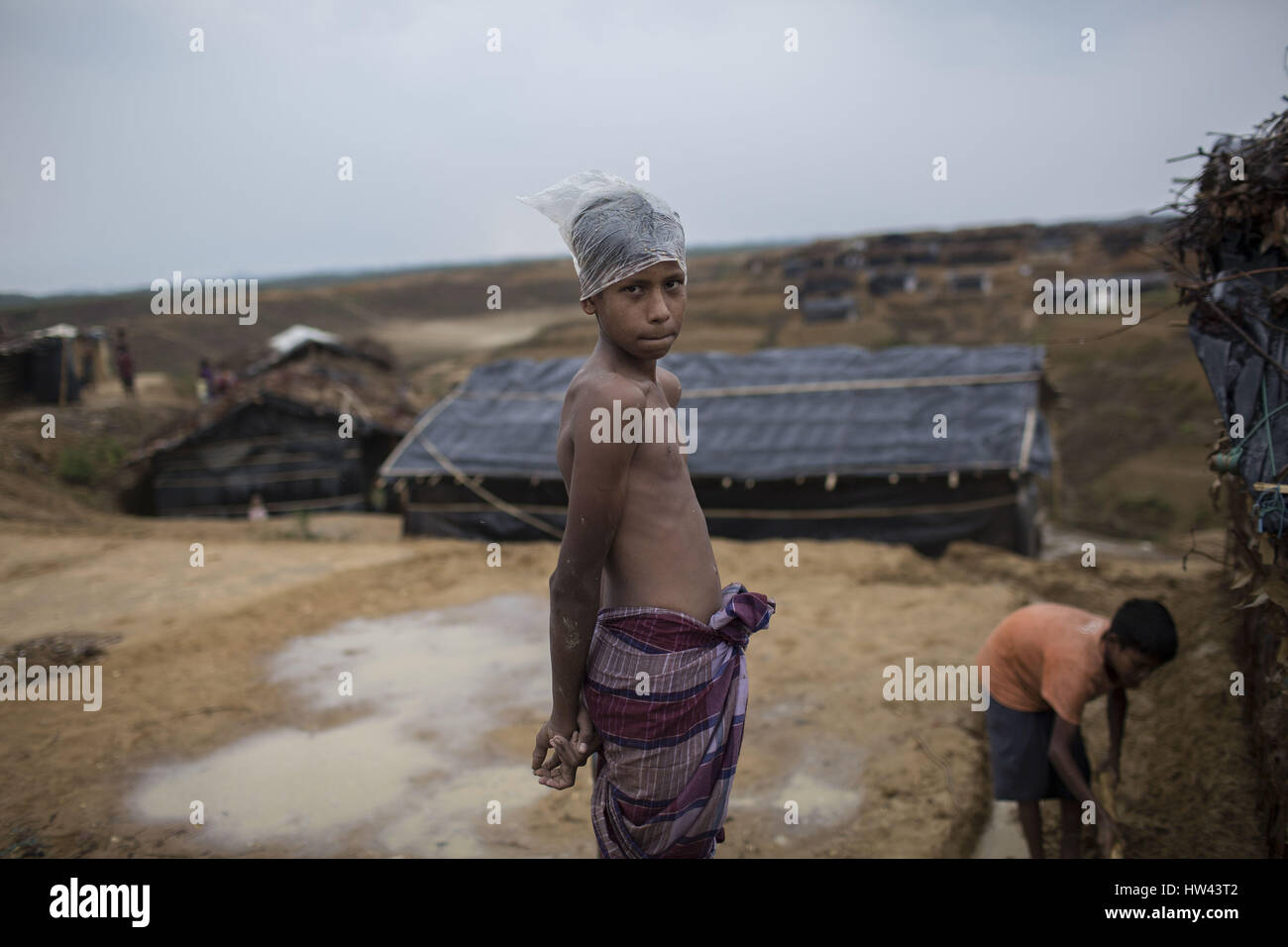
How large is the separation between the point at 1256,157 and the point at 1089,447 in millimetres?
14792

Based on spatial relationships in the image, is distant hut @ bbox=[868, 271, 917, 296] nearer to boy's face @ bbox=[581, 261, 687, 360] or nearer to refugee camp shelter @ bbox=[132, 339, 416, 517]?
refugee camp shelter @ bbox=[132, 339, 416, 517]

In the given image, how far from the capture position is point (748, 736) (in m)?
4.82

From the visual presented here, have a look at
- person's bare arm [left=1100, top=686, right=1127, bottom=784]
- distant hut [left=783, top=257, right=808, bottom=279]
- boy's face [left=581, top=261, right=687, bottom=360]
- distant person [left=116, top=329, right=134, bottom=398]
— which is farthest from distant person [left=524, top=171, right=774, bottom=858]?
distant hut [left=783, top=257, right=808, bottom=279]

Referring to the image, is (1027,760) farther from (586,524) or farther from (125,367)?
(125,367)

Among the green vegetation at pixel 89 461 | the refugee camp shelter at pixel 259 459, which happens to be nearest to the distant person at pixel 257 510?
the refugee camp shelter at pixel 259 459

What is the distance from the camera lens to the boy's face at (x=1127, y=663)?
2.97 meters

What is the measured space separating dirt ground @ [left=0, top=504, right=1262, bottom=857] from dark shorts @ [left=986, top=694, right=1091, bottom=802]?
517 mm

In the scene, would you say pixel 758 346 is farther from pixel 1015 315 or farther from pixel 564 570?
pixel 564 570

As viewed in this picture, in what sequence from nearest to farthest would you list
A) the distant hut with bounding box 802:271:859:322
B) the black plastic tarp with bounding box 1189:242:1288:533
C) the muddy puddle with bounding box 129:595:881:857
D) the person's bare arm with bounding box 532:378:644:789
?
the person's bare arm with bounding box 532:378:644:789 → the black plastic tarp with bounding box 1189:242:1288:533 → the muddy puddle with bounding box 129:595:881:857 → the distant hut with bounding box 802:271:859:322

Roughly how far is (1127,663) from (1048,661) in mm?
319

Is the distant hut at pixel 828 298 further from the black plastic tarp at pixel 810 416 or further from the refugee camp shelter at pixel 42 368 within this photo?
the refugee camp shelter at pixel 42 368

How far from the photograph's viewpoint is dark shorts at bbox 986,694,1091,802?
11.2ft

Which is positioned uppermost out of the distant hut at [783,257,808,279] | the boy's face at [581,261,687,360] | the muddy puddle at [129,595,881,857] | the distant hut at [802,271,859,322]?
the distant hut at [783,257,808,279]

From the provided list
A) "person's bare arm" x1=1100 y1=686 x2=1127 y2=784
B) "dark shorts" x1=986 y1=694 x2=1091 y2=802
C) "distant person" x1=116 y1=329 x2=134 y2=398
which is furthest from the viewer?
"distant person" x1=116 y1=329 x2=134 y2=398
